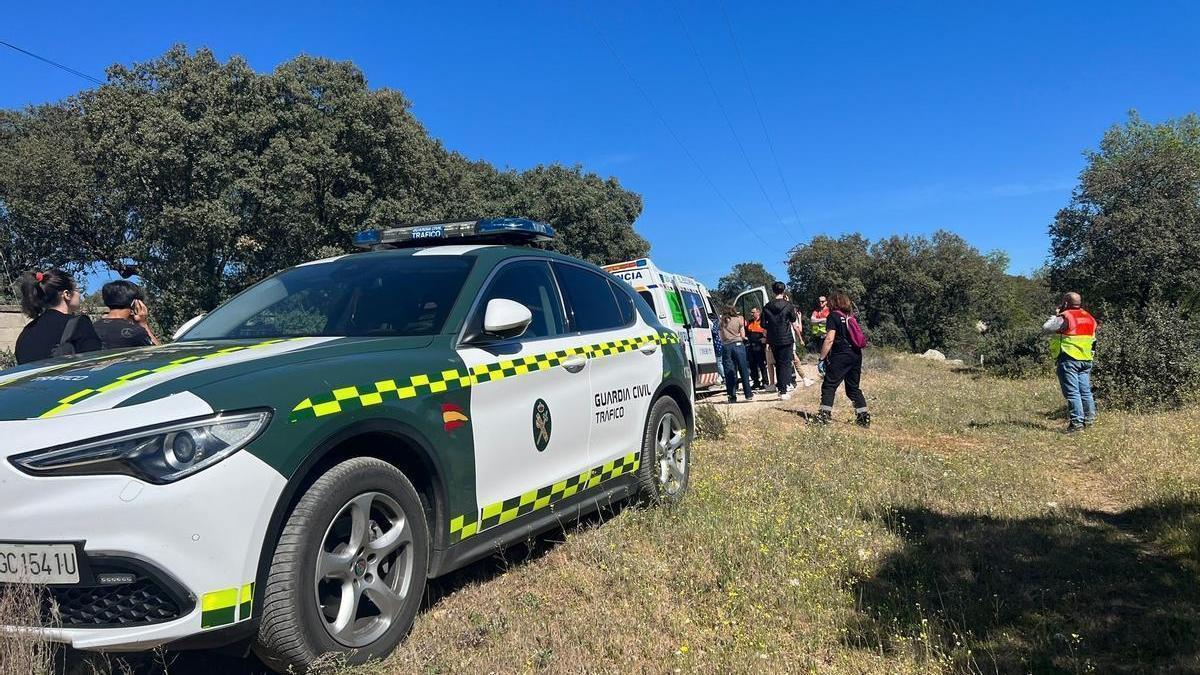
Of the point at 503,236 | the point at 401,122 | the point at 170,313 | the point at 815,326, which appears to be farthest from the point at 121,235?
the point at 503,236

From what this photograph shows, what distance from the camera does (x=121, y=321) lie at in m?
5.23

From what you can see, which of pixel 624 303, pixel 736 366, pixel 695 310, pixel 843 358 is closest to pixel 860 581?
pixel 624 303

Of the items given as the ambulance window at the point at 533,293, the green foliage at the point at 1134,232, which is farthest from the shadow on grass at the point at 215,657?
the green foliage at the point at 1134,232

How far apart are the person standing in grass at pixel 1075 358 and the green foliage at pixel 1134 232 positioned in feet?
65.9

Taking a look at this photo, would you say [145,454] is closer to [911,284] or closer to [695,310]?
[695,310]

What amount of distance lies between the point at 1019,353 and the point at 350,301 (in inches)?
797

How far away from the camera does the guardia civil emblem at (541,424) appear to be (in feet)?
11.9

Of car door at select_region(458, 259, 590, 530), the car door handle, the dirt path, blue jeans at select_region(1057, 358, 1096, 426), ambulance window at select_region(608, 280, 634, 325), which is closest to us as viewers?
car door at select_region(458, 259, 590, 530)

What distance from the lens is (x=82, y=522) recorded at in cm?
214

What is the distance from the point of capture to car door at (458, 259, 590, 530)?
3.32 metres

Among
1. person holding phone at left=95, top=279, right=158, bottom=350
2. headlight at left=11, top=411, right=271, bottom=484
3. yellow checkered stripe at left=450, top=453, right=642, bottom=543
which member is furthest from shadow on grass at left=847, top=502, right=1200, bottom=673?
person holding phone at left=95, top=279, right=158, bottom=350

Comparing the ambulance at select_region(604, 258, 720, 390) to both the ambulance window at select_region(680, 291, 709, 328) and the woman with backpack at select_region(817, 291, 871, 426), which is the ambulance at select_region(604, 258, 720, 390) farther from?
the woman with backpack at select_region(817, 291, 871, 426)

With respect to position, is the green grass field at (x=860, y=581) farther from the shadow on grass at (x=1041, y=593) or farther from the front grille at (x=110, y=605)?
the front grille at (x=110, y=605)

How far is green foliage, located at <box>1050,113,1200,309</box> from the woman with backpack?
21.3m
